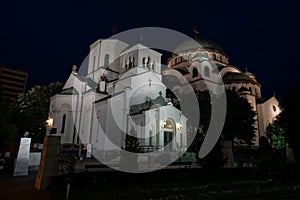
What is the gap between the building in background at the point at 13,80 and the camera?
9319 cm

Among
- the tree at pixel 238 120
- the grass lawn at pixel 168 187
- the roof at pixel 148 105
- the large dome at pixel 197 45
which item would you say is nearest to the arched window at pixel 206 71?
the large dome at pixel 197 45

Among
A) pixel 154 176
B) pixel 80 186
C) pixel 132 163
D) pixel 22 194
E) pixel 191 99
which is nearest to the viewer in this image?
pixel 80 186

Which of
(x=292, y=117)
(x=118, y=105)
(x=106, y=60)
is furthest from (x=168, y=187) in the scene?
(x=106, y=60)

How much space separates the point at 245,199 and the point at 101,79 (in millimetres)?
27643

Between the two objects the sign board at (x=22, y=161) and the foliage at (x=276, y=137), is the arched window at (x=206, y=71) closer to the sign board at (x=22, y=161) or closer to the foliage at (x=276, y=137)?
the foliage at (x=276, y=137)

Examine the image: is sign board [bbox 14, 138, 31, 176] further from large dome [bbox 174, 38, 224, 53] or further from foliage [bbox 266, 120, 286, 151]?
large dome [bbox 174, 38, 224, 53]

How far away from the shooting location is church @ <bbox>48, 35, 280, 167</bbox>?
22984 millimetres

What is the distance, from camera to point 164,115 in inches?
902

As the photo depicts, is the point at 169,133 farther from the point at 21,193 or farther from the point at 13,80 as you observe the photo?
the point at 13,80

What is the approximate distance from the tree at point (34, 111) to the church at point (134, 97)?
4.19 m

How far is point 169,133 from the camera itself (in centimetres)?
2348

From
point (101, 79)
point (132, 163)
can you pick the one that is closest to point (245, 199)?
point (132, 163)

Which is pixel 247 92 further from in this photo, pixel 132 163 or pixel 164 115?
pixel 132 163

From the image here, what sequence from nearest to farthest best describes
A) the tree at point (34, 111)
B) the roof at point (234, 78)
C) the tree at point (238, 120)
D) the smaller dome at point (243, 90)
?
the tree at point (238, 120) → the tree at point (34, 111) → the smaller dome at point (243, 90) → the roof at point (234, 78)
